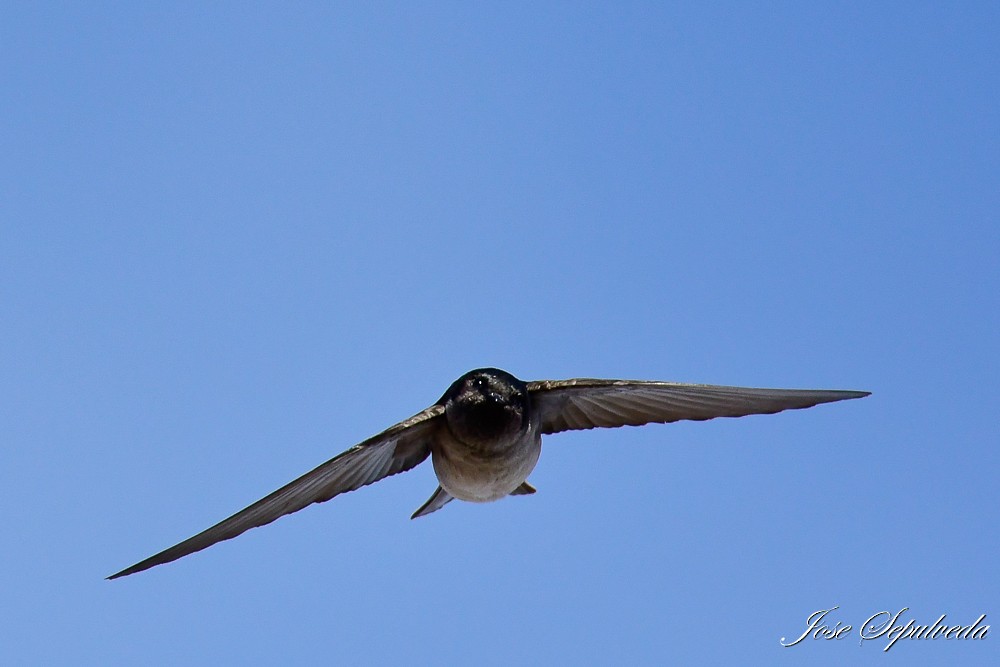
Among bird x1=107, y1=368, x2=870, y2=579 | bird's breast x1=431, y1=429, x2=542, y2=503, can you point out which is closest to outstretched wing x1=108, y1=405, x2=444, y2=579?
bird x1=107, y1=368, x2=870, y2=579

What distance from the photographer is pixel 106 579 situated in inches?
212

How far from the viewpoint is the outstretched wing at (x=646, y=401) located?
604 cm

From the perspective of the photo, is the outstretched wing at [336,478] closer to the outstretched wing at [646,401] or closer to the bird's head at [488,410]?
the bird's head at [488,410]

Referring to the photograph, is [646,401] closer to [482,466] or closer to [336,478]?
[482,466]

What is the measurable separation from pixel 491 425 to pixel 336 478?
1058 mm

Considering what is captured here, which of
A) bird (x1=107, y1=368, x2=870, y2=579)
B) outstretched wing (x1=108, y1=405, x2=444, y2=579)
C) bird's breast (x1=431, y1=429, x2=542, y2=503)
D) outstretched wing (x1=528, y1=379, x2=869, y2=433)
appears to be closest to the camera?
outstretched wing (x1=108, y1=405, x2=444, y2=579)

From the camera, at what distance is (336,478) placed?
245 inches

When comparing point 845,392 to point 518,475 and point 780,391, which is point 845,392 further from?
point 518,475

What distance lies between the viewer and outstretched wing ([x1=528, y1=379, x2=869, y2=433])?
19.8 ft

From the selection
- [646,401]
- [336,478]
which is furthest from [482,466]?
[646,401]

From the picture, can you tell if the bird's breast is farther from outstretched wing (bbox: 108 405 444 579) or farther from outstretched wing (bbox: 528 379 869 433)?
outstretched wing (bbox: 528 379 869 433)

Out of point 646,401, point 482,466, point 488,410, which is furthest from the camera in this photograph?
point 646,401

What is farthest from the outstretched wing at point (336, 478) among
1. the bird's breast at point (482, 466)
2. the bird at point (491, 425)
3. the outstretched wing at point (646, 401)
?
the outstretched wing at point (646, 401)

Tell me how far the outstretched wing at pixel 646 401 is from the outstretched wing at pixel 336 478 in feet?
2.64
